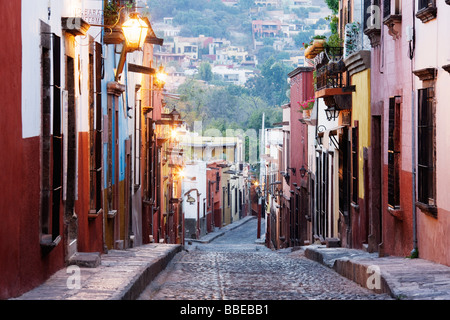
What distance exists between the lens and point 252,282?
13.4m

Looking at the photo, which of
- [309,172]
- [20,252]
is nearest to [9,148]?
[20,252]

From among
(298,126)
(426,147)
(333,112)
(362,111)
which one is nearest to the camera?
(426,147)

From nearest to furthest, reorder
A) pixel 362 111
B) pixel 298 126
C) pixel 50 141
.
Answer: pixel 50 141 < pixel 362 111 < pixel 298 126

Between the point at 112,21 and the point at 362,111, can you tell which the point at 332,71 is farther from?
the point at 112,21

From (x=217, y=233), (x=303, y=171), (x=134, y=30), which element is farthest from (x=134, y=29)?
(x=217, y=233)

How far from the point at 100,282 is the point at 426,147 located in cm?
533

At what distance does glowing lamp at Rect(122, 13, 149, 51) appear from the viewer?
47.1 ft

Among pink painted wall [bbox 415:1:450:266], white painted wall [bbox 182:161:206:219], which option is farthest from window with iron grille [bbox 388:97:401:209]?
white painted wall [bbox 182:161:206:219]

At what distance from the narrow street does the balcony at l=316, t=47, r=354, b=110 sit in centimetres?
427

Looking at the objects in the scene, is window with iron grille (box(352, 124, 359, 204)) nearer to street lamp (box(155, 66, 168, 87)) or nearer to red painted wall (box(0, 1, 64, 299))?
street lamp (box(155, 66, 168, 87))

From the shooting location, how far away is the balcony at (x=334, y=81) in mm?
20500

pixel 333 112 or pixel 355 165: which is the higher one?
pixel 333 112

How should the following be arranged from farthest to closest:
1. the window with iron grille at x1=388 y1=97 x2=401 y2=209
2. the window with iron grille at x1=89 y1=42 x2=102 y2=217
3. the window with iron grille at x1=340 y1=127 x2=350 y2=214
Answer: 1. the window with iron grille at x1=340 y1=127 x2=350 y2=214
2. the window with iron grille at x1=388 y1=97 x2=401 y2=209
3. the window with iron grille at x1=89 y1=42 x2=102 y2=217

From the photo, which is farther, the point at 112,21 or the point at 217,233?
the point at 217,233
